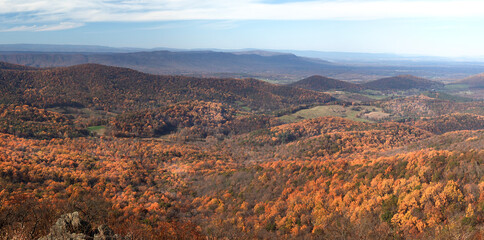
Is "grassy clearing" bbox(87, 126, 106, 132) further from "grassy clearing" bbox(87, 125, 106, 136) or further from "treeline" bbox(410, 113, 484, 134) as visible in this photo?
"treeline" bbox(410, 113, 484, 134)

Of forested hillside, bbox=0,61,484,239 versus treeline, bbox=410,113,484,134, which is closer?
forested hillside, bbox=0,61,484,239

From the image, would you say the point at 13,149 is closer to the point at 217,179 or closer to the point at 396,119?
the point at 217,179

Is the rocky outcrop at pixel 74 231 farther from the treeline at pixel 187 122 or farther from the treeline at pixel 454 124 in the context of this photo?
the treeline at pixel 454 124

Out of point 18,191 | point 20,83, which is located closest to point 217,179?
point 18,191

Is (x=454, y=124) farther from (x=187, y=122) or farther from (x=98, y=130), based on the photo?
(x=98, y=130)

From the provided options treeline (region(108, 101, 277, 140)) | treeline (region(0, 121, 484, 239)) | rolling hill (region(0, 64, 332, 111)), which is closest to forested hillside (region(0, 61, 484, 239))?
treeline (region(0, 121, 484, 239))
